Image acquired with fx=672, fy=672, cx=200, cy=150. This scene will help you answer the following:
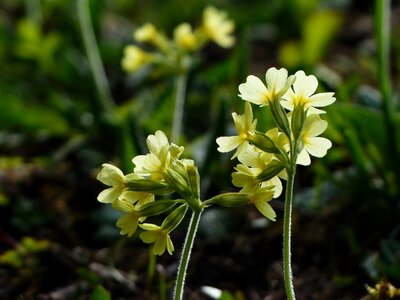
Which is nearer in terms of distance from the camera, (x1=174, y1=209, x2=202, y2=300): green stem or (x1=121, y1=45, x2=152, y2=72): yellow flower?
(x1=174, y1=209, x2=202, y2=300): green stem

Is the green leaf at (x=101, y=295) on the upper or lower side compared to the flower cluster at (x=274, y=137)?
lower

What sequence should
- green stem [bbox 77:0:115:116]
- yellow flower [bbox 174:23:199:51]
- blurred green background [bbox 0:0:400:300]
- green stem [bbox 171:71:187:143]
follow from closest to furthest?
blurred green background [bbox 0:0:400:300] < green stem [bbox 171:71:187:143] < yellow flower [bbox 174:23:199:51] < green stem [bbox 77:0:115:116]

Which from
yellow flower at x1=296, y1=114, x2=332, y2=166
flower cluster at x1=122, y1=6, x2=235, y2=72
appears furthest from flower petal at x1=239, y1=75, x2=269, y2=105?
flower cluster at x1=122, y1=6, x2=235, y2=72

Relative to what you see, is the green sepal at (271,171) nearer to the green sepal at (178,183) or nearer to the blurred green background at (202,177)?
the green sepal at (178,183)

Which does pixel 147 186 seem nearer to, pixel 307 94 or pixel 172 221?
pixel 172 221

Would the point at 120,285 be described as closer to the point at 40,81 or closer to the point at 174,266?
the point at 174,266

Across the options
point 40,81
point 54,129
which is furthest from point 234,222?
point 40,81

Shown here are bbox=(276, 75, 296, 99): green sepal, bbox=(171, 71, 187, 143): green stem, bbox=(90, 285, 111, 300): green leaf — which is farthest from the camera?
bbox=(171, 71, 187, 143): green stem

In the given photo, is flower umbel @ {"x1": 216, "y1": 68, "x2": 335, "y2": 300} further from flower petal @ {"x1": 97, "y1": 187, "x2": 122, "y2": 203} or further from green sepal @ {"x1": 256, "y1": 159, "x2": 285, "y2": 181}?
flower petal @ {"x1": 97, "y1": 187, "x2": 122, "y2": 203}

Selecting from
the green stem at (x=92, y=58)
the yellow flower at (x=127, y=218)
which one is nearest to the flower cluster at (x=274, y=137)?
the yellow flower at (x=127, y=218)
